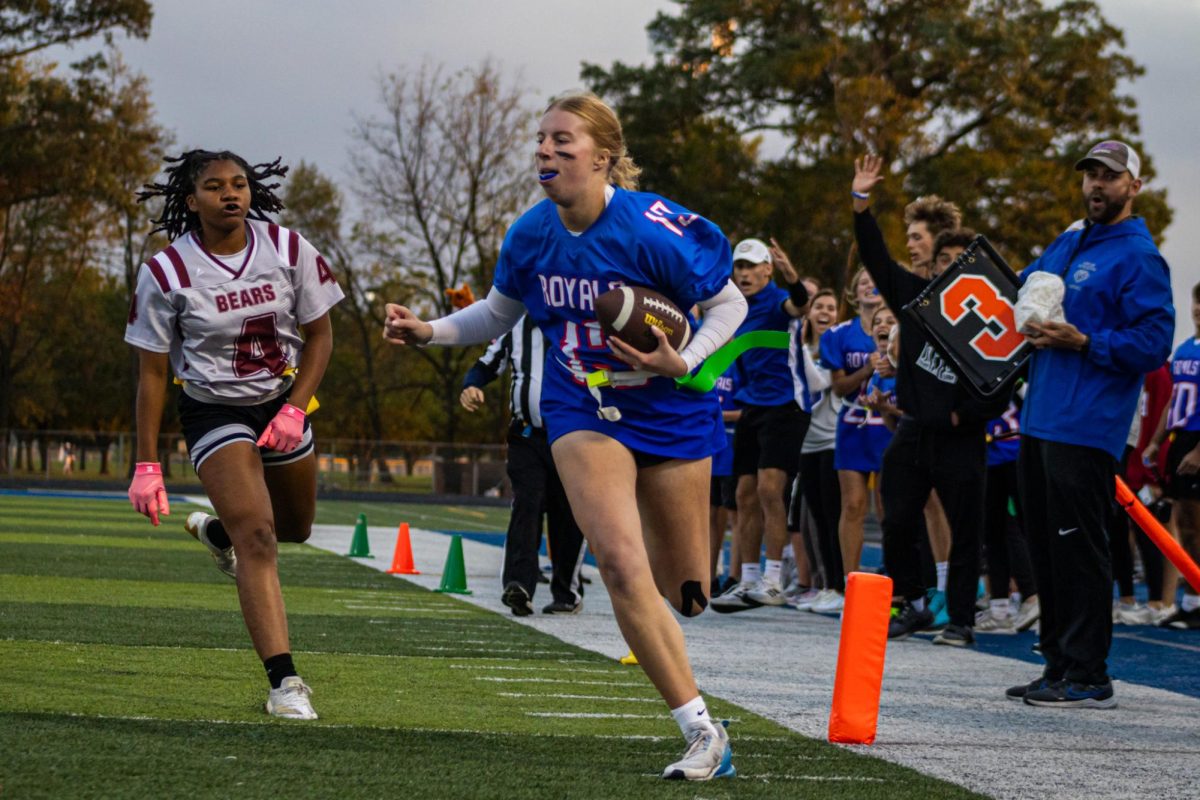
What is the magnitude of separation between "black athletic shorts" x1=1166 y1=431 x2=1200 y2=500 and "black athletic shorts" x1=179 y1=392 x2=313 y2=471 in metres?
7.28

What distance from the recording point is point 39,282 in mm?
50969

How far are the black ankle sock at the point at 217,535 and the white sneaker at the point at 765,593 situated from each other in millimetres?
4480

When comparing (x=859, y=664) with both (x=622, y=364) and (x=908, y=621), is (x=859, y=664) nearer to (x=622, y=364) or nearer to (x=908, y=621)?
(x=622, y=364)

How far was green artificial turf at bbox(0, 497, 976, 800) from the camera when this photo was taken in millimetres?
4219

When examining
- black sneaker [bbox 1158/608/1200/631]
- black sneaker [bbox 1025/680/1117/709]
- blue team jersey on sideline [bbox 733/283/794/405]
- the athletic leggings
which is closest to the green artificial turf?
black sneaker [bbox 1025/680/1117/709]

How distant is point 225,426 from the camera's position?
5.60 metres

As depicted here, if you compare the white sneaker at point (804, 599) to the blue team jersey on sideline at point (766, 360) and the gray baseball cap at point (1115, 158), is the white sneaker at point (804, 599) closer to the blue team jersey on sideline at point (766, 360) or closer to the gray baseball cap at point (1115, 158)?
the blue team jersey on sideline at point (766, 360)

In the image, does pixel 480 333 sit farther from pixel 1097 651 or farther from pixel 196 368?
pixel 1097 651

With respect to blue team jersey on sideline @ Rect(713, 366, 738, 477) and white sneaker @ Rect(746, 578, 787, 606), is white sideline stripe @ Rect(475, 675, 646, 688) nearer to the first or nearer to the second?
white sneaker @ Rect(746, 578, 787, 606)

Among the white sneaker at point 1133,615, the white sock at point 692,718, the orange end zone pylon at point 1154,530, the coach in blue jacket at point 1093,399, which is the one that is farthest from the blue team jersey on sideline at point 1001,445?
the white sock at point 692,718

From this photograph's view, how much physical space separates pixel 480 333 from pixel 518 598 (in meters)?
4.57

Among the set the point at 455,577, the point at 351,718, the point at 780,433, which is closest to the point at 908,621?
the point at 780,433

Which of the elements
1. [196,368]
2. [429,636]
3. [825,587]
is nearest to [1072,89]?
[825,587]

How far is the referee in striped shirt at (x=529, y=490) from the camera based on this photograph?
9922 millimetres
